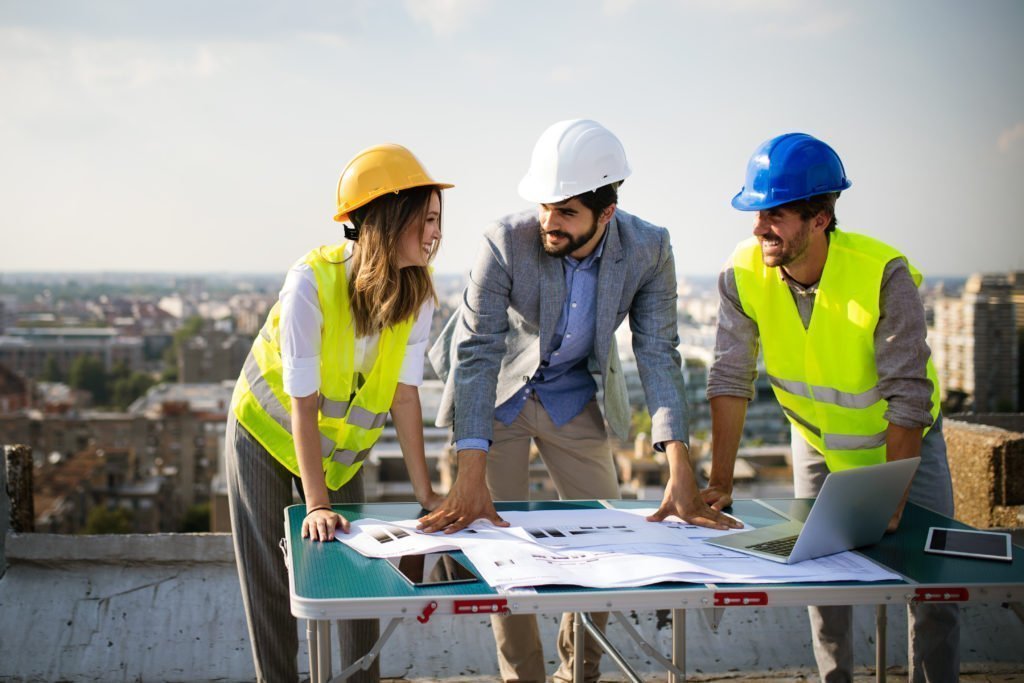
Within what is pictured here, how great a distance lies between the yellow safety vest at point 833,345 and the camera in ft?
8.70

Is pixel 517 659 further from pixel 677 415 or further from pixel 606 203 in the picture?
pixel 606 203

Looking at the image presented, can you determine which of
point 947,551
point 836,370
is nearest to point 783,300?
point 836,370

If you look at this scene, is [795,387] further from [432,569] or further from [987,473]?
[987,473]

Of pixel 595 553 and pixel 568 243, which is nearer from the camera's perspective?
pixel 595 553

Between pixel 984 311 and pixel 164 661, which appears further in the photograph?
pixel 984 311

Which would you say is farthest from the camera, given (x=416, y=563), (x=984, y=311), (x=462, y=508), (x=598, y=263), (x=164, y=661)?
(x=984, y=311)

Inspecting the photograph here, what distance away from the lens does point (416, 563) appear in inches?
80.7

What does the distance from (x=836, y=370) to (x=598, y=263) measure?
2.35 feet

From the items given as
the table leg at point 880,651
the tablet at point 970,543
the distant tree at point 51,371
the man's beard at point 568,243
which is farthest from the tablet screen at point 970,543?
the distant tree at point 51,371

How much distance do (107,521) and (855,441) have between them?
174 ft

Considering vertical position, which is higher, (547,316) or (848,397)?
(547,316)

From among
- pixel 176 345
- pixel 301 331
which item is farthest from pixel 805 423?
pixel 176 345

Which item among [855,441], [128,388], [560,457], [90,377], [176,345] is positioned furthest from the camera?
[176,345]

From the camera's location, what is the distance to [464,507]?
2.36m
